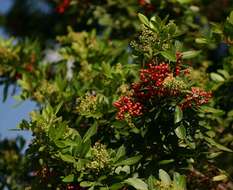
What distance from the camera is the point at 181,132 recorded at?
4230mm

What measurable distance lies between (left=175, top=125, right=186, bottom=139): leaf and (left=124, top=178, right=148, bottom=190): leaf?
1.42 ft

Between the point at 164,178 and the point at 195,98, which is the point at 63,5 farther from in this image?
the point at 164,178

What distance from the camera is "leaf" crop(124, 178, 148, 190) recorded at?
13.1 ft

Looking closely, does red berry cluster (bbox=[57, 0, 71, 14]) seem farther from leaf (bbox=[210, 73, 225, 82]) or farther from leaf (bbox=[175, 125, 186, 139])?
leaf (bbox=[175, 125, 186, 139])

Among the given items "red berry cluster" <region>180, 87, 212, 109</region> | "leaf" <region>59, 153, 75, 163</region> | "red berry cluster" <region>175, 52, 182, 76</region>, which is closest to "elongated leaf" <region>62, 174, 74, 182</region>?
"leaf" <region>59, 153, 75, 163</region>

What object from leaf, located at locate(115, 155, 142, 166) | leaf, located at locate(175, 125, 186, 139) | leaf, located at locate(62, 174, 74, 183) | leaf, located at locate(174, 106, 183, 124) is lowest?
leaf, located at locate(62, 174, 74, 183)

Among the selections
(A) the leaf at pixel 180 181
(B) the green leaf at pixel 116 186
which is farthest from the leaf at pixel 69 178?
(A) the leaf at pixel 180 181

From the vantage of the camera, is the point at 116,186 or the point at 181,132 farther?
the point at 181,132

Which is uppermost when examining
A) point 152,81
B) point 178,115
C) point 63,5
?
point 63,5

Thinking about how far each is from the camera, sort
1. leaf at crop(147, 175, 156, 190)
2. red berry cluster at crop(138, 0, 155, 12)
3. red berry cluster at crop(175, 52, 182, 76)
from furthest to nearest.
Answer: red berry cluster at crop(138, 0, 155, 12)
red berry cluster at crop(175, 52, 182, 76)
leaf at crop(147, 175, 156, 190)

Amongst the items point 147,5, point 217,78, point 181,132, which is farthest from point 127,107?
point 147,5

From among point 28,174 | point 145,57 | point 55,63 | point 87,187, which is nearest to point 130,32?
point 55,63

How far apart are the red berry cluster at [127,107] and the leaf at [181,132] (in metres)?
0.29

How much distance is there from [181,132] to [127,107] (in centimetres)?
42
